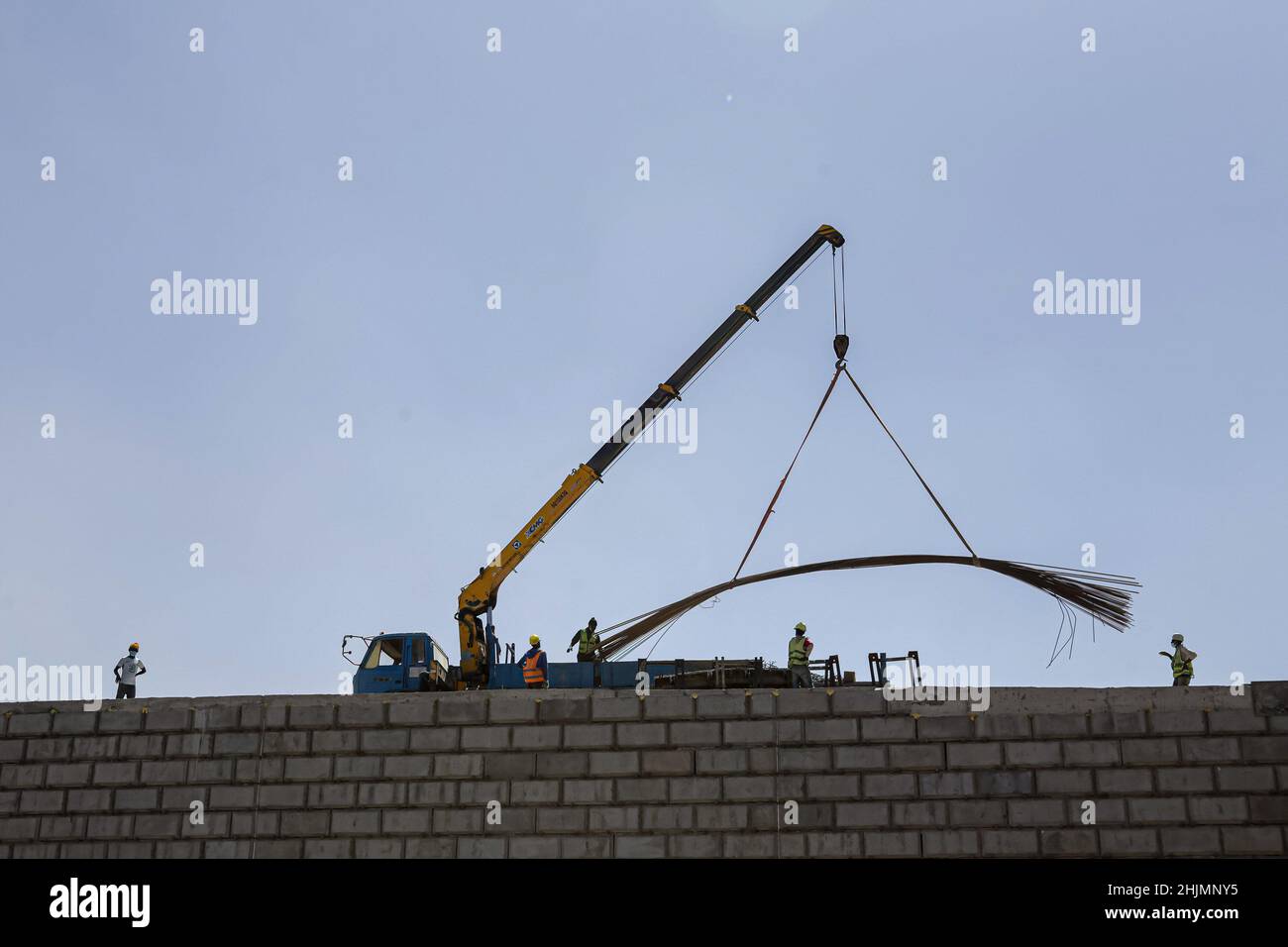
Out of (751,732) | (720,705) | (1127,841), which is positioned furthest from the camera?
(720,705)

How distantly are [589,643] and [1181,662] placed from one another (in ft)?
28.3

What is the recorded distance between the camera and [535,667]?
18.7 meters

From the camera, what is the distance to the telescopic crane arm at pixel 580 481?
20891mm

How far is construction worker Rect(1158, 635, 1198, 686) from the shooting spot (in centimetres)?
1678

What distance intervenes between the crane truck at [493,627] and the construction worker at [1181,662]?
5.67 metres

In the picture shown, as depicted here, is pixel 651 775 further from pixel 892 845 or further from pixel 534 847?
pixel 892 845

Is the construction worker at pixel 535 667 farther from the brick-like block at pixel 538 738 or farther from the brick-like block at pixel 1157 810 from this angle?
the brick-like block at pixel 1157 810

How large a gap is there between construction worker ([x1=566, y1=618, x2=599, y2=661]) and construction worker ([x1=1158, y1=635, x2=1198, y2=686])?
8.39 metres

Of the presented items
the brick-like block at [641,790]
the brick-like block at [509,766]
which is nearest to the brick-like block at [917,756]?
the brick-like block at [641,790]

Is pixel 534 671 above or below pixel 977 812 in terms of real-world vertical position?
above

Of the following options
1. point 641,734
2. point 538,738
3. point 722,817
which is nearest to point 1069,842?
point 722,817

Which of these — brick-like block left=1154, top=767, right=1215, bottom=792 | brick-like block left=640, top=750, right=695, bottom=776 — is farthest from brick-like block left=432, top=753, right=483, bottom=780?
brick-like block left=1154, top=767, right=1215, bottom=792

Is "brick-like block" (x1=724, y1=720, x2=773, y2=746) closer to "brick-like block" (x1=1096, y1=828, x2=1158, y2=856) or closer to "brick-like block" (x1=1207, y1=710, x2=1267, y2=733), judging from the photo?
"brick-like block" (x1=1096, y1=828, x2=1158, y2=856)
